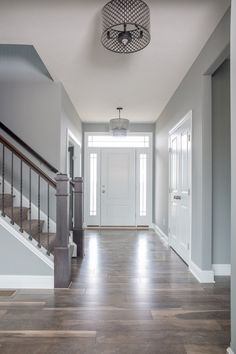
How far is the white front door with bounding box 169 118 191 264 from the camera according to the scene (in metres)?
3.79

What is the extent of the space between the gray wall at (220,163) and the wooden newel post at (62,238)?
169cm

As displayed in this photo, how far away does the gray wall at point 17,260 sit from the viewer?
2.91 metres

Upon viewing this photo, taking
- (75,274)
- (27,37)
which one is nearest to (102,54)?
(27,37)

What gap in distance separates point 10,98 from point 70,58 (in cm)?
136

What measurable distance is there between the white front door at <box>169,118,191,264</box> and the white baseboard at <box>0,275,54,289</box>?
1.84 metres

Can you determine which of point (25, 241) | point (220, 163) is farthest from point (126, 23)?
point (25, 241)

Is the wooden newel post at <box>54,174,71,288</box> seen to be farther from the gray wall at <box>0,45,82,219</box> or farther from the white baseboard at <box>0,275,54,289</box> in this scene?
the gray wall at <box>0,45,82,219</box>

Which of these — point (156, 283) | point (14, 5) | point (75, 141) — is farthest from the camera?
point (75, 141)

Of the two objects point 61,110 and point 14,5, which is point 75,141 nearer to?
point 61,110

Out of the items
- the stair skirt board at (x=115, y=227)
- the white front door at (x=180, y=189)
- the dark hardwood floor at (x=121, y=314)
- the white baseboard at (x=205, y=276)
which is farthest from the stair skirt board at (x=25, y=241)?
the stair skirt board at (x=115, y=227)

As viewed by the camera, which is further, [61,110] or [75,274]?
[61,110]

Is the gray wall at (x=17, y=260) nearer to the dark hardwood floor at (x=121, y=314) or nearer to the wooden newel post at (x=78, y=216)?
the dark hardwood floor at (x=121, y=314)

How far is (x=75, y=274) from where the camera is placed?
3.34 meters

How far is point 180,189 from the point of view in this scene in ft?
14.0
